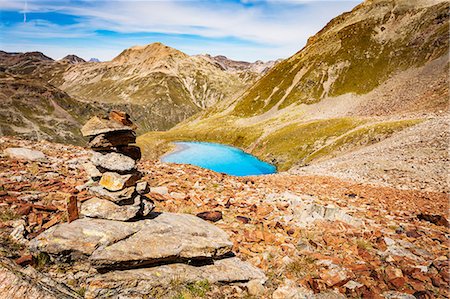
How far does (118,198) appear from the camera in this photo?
10.0 meters

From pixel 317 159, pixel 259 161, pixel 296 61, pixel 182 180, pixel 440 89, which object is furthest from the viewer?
pixel 296 61

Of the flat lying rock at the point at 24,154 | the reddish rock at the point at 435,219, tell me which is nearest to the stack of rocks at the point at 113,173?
the flat lying rock at the point at 24,154

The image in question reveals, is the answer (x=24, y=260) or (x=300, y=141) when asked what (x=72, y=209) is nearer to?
(x=24, y=260)

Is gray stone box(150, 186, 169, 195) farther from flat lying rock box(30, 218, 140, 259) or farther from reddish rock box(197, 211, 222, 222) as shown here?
flat lying rock box(30, 218, 140, 259)

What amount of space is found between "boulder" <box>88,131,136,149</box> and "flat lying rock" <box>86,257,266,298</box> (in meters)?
4.87

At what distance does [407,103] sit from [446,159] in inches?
2024

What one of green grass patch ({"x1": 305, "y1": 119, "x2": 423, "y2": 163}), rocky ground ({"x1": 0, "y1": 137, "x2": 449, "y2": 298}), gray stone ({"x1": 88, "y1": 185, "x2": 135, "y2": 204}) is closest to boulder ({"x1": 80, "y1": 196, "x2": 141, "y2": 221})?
gray stone ({"x1": 88, "y1": 185, "x2": 135, "y2": 204})

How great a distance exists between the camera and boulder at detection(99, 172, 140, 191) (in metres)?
10.2

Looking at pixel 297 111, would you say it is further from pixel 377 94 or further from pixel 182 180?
pixel 182 180

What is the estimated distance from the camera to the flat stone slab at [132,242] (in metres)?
8.04

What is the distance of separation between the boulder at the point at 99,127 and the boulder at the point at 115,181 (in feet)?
5.70

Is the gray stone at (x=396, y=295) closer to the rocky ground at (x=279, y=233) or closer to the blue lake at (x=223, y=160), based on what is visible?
the rocky ground at (x=279, y=233)

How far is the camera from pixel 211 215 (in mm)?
13336

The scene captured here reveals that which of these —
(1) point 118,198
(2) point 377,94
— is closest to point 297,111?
(2) point 377,94
